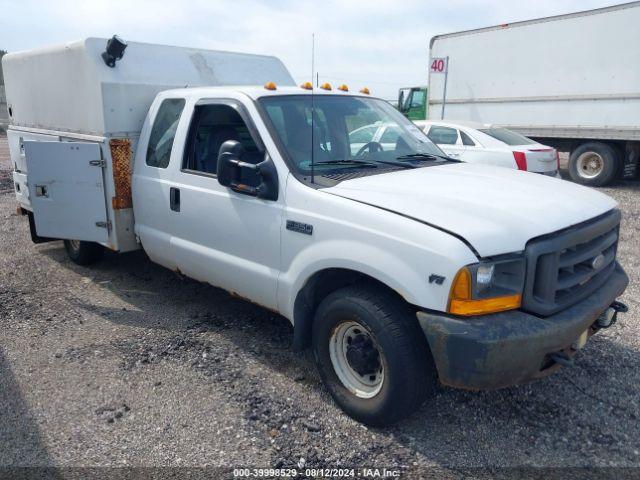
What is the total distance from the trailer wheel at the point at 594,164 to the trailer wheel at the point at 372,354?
10.9m

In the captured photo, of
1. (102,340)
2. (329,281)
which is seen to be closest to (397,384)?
(329,281)

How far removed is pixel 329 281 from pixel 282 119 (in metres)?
1.22

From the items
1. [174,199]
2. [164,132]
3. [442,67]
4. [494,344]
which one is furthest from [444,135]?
[494,344]

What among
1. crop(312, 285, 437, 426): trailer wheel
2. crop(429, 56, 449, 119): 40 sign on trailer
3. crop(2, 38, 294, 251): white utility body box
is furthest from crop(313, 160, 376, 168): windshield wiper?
crop(429, 56, 449, 119): 40 sign on trailer

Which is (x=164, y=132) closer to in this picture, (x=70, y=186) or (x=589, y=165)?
(x=70, y=186)

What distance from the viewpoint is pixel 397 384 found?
292cm

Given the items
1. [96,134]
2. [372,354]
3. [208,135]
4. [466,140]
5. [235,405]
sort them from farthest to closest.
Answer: [466,140] < [96,134] < [208,135] < [235,405] < [372,354]

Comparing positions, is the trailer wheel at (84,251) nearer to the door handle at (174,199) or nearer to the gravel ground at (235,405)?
the gravel ground at (235,405)

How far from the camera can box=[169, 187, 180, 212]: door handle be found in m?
4.31

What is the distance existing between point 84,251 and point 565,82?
35.4ft

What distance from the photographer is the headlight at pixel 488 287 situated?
103 inches

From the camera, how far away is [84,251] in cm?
600

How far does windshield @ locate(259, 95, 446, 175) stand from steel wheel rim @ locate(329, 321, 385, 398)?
1036 mm

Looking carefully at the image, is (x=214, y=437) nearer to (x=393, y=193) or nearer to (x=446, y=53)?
(x=393, y=193)
